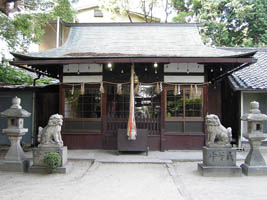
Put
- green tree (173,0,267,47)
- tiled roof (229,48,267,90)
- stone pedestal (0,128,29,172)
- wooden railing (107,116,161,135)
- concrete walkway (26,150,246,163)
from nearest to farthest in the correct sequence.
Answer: stone pedestal (0,128,29,172) < concrete walkway (26,150,246,163) < wooden railing (107,116,161,135) < tiled roof (229,48,267,90) < green tree (173,0,267,47)

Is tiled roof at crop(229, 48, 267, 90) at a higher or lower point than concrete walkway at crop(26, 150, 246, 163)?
higher

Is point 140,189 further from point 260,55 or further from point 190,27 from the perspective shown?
point 260,55

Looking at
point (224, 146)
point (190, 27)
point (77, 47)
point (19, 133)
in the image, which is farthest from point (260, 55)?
point (19, 133)

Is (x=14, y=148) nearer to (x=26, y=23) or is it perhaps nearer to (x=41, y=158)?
(x=41, y=158)

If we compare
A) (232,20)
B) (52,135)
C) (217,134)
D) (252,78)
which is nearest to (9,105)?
(52,135)

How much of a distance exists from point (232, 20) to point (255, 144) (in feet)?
53.0

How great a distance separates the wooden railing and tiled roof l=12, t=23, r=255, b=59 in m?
2.60

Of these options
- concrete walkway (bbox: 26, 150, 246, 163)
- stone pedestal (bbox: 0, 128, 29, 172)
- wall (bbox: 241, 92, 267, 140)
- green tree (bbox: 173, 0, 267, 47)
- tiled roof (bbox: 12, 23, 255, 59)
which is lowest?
concrete walkway (bbox: 26, 150, 246, 163)

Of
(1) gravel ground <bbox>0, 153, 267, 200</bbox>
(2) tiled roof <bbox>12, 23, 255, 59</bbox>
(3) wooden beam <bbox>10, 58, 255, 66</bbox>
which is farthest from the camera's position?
(2) tiled roof <bbox>12, 23, 255, 59</bbox>

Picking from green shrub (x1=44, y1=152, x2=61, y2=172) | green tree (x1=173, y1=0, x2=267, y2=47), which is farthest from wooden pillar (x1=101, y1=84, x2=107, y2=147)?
green tree (x1=173, y1=0, x2=267, y2=47)

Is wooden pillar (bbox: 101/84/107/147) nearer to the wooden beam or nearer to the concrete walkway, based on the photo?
the concrete walkway

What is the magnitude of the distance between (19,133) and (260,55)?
42.7ft

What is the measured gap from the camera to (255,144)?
21.1 ft

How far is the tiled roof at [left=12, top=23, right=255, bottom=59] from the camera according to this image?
859cm
